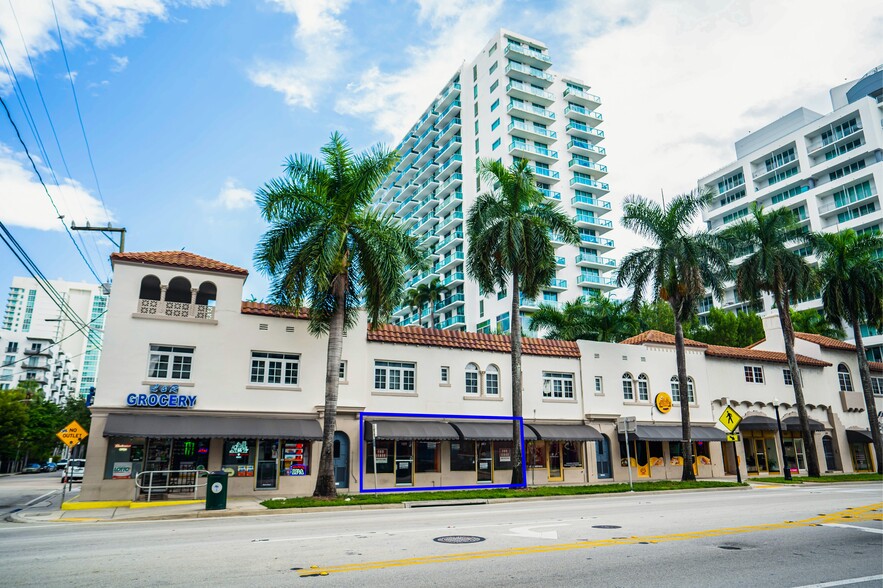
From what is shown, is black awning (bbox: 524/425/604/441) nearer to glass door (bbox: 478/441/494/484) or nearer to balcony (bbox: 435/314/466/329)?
glass door (bbox: 478/441/494/484)

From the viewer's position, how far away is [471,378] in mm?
29312

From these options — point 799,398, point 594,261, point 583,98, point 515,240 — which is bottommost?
point 799,398

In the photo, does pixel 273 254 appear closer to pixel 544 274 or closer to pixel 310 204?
pixel 310 204

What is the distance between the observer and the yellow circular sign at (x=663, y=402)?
33688 mm

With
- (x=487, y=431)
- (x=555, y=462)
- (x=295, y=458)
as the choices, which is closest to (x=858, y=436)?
(x=555, y=462)

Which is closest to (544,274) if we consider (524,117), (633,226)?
(633,226)

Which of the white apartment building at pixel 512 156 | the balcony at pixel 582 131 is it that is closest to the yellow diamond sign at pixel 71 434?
the white apartment building at pixel 512 156

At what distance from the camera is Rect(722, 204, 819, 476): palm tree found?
34.9 m

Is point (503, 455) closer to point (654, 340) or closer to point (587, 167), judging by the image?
point (654, 340)

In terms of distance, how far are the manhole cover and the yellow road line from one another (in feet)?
3.46

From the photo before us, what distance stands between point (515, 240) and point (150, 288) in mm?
15776

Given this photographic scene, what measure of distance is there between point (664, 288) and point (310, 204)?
63.3 feet

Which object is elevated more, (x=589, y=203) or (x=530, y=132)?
(x=530, y=132)

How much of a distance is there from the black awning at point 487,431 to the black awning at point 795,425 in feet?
62.2
